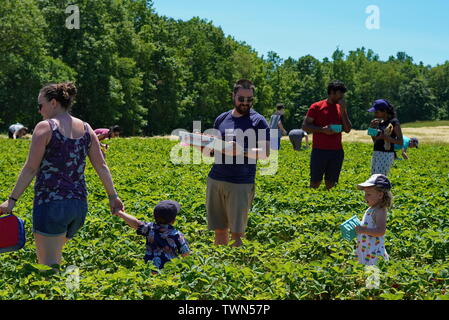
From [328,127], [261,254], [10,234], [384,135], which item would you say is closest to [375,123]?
[384,135]

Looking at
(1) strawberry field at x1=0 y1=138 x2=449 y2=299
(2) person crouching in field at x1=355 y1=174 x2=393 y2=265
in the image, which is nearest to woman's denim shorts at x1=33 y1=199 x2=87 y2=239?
(1) strawberry field at x1=0 y1=138 x2=449 y2=299

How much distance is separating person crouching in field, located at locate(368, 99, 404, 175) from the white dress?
160 inches

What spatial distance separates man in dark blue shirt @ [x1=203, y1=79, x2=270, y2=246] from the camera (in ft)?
20.0

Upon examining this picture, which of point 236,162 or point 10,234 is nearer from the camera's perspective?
point 10,234

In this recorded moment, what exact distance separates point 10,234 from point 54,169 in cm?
67

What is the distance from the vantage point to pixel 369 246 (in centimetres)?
581

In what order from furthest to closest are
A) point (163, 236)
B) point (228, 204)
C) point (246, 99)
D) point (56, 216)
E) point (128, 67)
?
1. point (128, 67)
2. point (228, 204)
3. point (246, 99)
4. point (163, 236)
5. point (56, 216)

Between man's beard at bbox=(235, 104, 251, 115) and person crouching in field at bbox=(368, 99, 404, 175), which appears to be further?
person crouching in field at bbox=(368, 99, 404, 175)

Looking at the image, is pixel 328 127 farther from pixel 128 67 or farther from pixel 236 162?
pixel 128 67

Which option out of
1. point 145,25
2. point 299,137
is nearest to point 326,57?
point 145,25

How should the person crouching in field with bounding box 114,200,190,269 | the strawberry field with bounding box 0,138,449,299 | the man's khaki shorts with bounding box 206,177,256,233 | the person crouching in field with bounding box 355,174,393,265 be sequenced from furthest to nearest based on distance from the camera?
the man's khaki shorts with bounding box 206,177,256,233 < the person crouching in field with bounding box 355,174,393,265 < the person crouching in field with bounding box 114,200,190,269 < the strawberry field with bounding box 0,138,449,299

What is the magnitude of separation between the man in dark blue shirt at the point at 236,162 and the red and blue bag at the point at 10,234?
205cm

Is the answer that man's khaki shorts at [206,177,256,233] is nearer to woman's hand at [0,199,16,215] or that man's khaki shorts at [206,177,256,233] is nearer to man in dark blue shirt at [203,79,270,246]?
man in dark blue shirt at [203,79,270,246]
